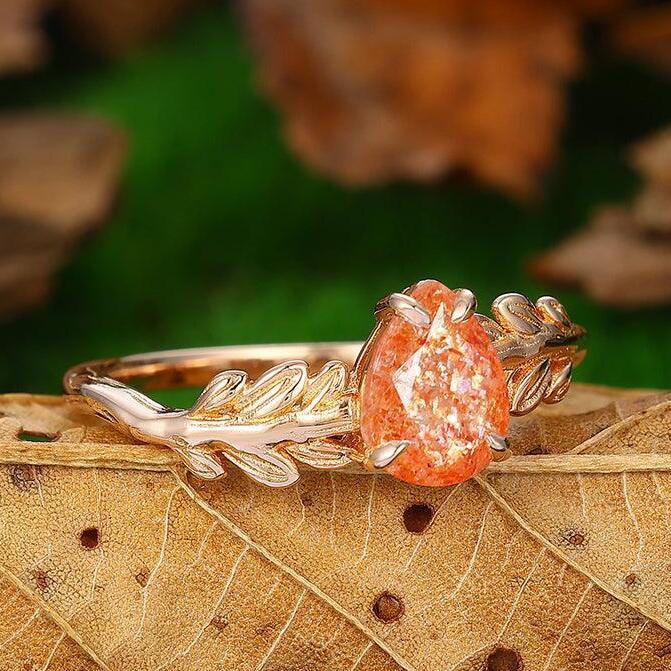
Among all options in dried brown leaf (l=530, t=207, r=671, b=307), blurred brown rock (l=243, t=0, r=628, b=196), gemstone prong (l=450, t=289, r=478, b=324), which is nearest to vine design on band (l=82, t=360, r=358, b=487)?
Result: gemstone prong (l=450, t=289, r=478, b=324)

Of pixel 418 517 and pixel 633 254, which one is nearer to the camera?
pixel 418 517

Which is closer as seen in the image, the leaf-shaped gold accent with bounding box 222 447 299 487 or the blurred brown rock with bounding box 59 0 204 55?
the leaf-shaped gold accent with bounding box 222 447 299 487

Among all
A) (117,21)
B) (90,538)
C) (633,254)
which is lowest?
(633,254)

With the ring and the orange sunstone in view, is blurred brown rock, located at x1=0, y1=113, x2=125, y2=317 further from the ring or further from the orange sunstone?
the orange sunstone

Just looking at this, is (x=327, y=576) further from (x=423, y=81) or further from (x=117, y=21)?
(x=117, y=21)

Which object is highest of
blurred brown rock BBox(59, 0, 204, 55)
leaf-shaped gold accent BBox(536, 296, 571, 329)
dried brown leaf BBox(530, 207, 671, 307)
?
blurred brown rock BBox(59, 0, 204, 55)

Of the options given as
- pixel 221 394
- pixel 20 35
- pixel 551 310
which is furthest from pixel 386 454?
pixel 20 35
